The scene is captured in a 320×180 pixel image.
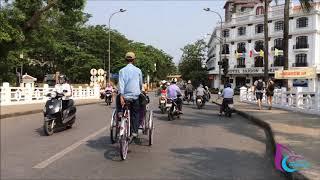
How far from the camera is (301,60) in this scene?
7475 centimetres

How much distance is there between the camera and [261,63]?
81312mm

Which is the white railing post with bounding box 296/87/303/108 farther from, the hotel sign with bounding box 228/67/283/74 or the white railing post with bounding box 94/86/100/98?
the hotel sign with bounding box 228/67/283/74

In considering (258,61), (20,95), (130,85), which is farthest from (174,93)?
(258,61)

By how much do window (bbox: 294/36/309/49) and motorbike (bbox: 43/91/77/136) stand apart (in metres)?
64.4

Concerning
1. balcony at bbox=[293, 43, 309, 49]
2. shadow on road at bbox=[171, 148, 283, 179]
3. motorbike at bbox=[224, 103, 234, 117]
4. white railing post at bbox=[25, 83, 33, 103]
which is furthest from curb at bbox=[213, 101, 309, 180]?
balcony at bbox=[293, 43, 309, 49]

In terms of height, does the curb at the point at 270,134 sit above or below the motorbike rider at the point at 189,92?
below

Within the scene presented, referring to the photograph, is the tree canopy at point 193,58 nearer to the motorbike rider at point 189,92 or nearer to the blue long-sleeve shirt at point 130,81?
the motorbike rider at point 189,92

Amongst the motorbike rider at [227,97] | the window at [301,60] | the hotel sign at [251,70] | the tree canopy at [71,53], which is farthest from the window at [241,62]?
the motorbike rider at [227,97]

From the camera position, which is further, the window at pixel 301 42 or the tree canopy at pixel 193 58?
the tree canopy at pixel 193 58

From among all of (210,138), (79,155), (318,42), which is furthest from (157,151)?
(318,42)

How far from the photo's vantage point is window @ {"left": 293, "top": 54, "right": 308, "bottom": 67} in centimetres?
7419

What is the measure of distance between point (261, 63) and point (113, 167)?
246 ft

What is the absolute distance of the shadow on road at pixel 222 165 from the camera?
8.14m

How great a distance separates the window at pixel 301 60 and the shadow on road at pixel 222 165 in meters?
66.2
